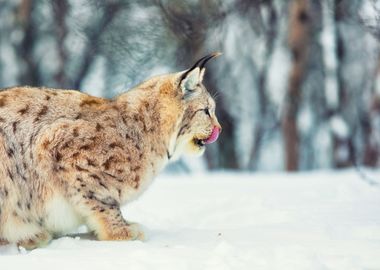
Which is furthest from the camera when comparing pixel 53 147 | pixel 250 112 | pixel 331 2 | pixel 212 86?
pixel 250 112

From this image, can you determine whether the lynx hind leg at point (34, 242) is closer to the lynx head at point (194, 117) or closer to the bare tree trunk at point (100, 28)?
the lynx head at point (194, 117)

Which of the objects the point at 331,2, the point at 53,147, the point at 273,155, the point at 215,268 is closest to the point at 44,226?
the point at 53,147

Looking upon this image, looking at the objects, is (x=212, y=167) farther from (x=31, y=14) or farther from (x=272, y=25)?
(x=31, y=14)

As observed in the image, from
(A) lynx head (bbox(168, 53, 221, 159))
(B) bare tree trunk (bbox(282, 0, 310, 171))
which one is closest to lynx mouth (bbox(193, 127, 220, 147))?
(A) lynx head (bbox(168, 53, 221, 159))

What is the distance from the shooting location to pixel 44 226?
630cm

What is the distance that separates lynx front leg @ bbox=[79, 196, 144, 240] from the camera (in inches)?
249

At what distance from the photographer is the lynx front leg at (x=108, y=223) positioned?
6316 millimetres

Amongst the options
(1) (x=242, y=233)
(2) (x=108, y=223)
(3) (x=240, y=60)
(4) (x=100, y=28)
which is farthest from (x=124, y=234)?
(3) (x=240, y=60)

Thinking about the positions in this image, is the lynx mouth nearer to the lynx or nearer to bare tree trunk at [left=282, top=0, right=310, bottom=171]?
the lynx

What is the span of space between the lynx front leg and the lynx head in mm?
866

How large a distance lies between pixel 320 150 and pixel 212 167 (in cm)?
743

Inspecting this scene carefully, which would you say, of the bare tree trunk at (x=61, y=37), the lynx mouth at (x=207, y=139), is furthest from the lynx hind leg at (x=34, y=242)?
the bare tree trunk at (x=61, y=37)

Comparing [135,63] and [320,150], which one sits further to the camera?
[320,150]

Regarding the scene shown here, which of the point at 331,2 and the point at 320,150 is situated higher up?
the point at 331,2
